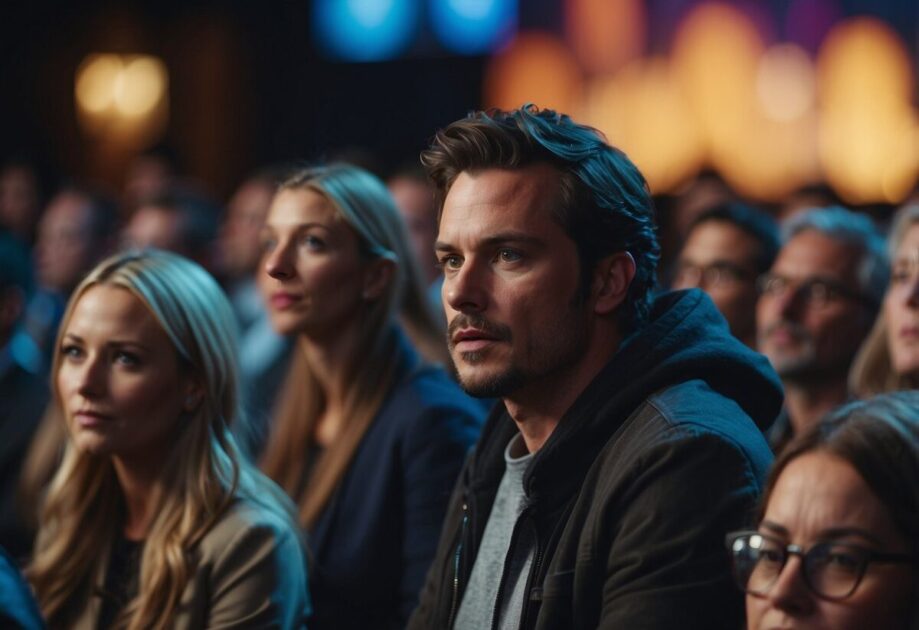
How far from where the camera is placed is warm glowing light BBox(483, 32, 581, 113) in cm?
1089

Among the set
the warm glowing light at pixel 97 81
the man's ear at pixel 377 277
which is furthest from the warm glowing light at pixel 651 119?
the man's ear at pixel 377 277

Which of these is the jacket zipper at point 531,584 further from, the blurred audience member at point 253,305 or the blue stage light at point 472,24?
the blue stage light at point 472,24

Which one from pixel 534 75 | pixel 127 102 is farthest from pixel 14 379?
pixel 127 102

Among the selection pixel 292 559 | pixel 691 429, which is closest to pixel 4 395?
pixel 292 559

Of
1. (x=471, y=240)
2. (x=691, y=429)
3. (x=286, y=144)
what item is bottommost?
(x=286, y=144)

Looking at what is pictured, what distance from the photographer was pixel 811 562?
68.6 inches

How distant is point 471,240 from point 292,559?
37.3 inches

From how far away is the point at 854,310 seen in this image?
4.11 meters

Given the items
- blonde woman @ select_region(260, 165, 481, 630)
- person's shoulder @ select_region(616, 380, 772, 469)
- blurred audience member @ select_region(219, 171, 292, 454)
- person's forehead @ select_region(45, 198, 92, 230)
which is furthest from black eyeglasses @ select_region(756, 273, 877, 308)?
person's forehead @ select_region(45, 198, 92, 230)

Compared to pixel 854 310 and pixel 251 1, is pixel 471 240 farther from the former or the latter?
pixel 251 1

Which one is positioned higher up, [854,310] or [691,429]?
[691,429]

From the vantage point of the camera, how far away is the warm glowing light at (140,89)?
452 inches

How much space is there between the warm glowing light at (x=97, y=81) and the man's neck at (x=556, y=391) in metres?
9.70

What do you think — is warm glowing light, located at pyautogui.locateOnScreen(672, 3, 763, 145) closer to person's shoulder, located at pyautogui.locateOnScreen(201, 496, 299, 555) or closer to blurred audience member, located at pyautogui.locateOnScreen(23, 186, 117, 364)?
blurred audience member, located at pyautogui.locateOnScreen(23, 186, 117, 364)
